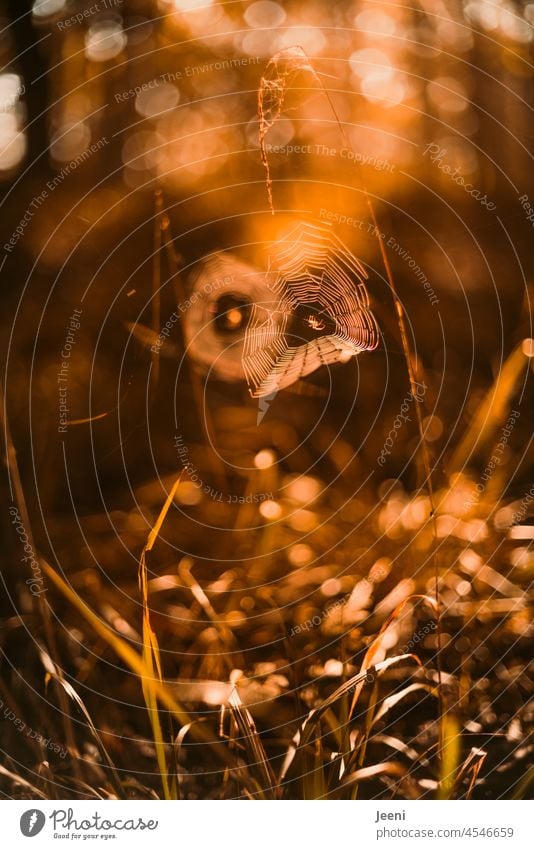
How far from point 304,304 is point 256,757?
54 cm

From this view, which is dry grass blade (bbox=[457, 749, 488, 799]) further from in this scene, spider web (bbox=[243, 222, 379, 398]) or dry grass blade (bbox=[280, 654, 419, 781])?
spider web (bbox=[243, 222, 379, 398])

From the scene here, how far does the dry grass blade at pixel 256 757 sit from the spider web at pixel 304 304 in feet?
1.26

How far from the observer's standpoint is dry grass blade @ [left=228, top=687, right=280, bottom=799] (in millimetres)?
799

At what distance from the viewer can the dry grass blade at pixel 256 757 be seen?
799mm

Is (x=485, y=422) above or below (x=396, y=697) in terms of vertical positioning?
above

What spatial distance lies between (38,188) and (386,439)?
1.80ft

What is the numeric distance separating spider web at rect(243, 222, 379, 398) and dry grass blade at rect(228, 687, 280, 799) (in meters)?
0.38

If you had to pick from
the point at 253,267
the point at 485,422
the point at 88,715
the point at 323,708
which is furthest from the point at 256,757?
the point at 253,267

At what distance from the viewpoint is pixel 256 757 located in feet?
2.63

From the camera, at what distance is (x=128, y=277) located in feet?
2.88

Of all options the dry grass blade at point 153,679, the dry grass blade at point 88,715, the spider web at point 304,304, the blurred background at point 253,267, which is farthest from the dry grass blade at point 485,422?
the dry grass blade at point 88,715

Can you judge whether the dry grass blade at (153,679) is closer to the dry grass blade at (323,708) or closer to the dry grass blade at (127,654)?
the dry grass blade at (127,654)

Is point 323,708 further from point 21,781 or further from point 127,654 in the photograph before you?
point 21,781

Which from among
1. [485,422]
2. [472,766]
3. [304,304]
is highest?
[304,304]
